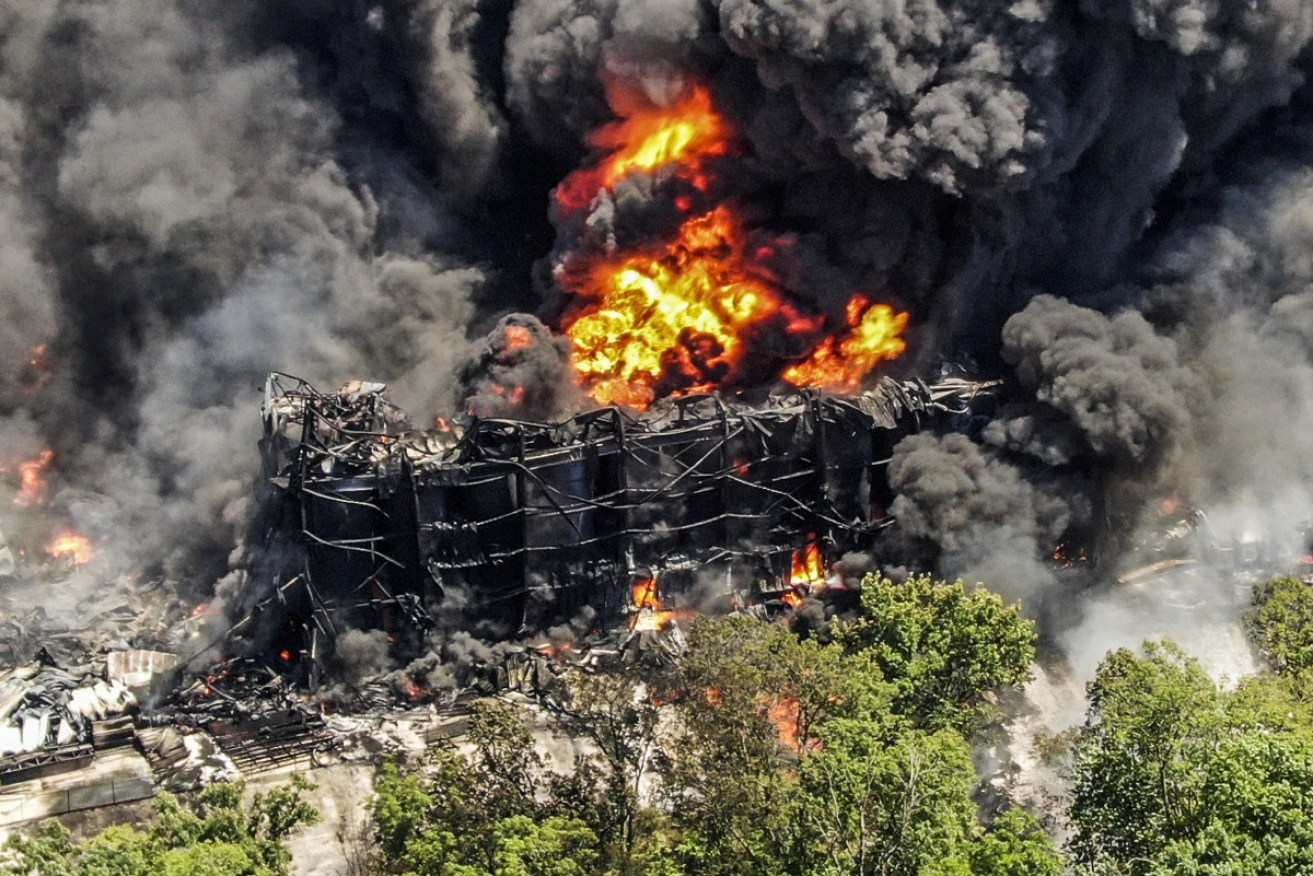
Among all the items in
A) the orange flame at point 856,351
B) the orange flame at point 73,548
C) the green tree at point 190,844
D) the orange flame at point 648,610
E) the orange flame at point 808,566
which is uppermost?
the orange flame at point 856,351

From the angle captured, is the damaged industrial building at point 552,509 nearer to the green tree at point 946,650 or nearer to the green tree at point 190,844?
the green tree at point 946,650

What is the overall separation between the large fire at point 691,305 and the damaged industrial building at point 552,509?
4.00 meters

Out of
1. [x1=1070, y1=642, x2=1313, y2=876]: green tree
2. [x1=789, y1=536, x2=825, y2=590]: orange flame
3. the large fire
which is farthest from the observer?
the large fire

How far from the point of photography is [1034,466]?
175 ft

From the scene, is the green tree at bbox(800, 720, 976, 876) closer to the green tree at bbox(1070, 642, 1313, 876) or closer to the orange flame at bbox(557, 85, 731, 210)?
the green tree at bbox(1070, 642, 1313, 876)

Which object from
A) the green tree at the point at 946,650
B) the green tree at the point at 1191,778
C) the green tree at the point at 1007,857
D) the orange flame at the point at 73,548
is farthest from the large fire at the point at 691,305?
the green tree at the point at 1007,857

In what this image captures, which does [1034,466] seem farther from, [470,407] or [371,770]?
[371,770]

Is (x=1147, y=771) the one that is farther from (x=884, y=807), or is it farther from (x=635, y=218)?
(x=635, y=218)

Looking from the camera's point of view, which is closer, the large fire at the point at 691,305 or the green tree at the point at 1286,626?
the green tree at the point at 1286,626

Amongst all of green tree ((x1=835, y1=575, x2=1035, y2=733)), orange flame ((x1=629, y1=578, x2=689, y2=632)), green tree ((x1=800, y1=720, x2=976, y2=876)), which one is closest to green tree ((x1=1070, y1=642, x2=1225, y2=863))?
green tree ((x1=800, y1=720, x2=976, y2=876))

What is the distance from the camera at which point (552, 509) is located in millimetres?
49844

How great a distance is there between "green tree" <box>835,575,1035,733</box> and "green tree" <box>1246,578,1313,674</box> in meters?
7.42

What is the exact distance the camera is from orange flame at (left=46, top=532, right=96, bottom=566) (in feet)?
184

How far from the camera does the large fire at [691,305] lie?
5703 cm
